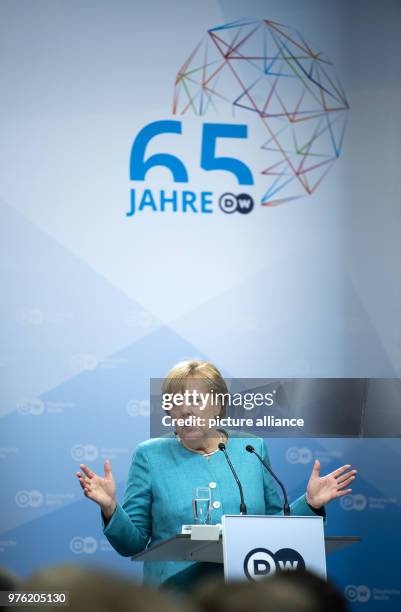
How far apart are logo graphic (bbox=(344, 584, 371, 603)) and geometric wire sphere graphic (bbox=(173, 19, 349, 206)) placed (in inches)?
92.6

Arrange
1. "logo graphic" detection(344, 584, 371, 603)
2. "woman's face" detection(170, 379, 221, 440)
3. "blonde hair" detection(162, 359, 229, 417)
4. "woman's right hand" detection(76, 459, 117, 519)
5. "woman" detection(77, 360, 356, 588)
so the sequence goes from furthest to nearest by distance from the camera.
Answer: "logo graphic" detection(344, 584, 371, 603)
"blonde hair" detection(162, 359, 229, 417)
"woman's face" detection(170, 379, 221, 440)
"woman" detection(77, 360, 356, 588)
"woman's right hand" detection(76, 459, 117, 519)

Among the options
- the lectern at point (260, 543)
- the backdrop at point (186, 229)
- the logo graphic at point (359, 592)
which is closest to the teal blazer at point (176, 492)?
the lectern at point (260, 543)

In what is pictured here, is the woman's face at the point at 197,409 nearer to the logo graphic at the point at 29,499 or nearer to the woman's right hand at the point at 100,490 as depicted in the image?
the woman's right hand at the point at 100,490

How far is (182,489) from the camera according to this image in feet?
12.7

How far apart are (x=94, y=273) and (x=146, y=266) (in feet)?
1.03

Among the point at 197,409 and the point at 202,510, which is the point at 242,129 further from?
the point at 202,510

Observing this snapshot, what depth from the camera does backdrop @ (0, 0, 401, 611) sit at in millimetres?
5574

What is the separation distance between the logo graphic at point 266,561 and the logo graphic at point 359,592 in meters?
2.70

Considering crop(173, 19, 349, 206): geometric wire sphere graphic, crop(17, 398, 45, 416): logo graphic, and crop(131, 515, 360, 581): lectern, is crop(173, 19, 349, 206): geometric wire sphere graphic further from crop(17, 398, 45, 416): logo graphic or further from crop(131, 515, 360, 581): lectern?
crop(131, 515, 360, 581): lectern

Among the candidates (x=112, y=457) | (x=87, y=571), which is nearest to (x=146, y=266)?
(x=112, y=457)

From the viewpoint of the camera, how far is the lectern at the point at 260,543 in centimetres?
310

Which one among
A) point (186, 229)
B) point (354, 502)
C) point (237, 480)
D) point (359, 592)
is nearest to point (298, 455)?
point (354, 502)

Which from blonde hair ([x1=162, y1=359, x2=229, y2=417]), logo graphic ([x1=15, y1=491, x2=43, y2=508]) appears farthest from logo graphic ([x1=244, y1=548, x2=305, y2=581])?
logo graphic ([x1=15, y1=491, x2=43, y2=508])

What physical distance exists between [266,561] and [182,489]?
0.80m
